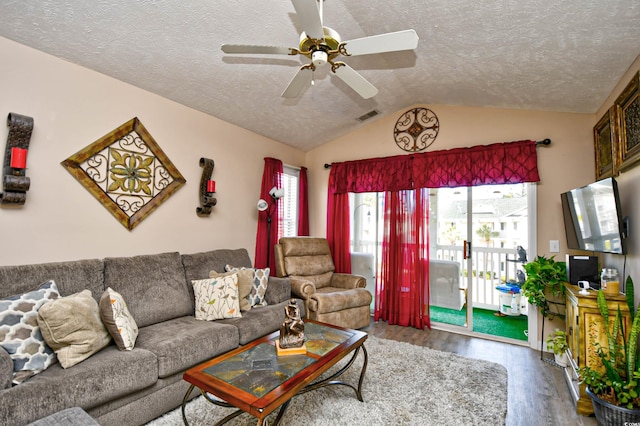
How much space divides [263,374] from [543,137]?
12.2ft

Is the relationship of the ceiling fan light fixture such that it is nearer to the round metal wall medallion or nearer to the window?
the round metal wall medallion

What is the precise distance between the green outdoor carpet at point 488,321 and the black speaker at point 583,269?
3.93ft

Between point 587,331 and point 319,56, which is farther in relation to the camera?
point 587,331

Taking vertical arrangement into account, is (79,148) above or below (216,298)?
above

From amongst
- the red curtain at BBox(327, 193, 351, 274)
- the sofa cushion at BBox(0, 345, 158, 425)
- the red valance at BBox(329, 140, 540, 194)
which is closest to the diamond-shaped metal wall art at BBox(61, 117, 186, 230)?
the sofa cushion at BBox(0, 345, 158, 425)

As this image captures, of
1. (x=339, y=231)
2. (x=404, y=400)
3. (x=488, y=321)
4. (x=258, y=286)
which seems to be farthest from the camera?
(x=339, y=231)

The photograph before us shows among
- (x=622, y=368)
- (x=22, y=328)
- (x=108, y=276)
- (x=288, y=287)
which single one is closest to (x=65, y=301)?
(x=22, y=328)

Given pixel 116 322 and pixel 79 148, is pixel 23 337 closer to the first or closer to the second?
pixel 116 322

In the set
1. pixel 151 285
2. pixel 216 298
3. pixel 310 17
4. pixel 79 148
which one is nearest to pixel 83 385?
pixel 151 285

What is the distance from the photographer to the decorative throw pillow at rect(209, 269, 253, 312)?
3.04 meters

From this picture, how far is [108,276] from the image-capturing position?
249 centimetres

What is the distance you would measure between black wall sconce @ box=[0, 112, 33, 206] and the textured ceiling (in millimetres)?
591

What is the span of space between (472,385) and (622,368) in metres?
0.97

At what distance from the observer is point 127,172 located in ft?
9.39
